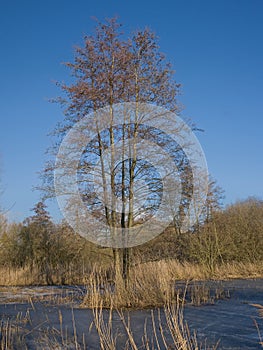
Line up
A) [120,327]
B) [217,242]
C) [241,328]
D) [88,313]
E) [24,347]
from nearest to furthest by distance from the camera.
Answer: [24,347] → [241,328] → [120,327] → [88,313] → [217,242]

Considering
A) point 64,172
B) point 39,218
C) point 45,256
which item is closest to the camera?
point 64,172

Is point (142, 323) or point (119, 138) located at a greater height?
point (119, 138)

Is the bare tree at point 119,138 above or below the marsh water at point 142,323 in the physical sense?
above

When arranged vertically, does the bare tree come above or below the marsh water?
above

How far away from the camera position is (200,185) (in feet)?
35.4

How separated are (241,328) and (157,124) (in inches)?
243

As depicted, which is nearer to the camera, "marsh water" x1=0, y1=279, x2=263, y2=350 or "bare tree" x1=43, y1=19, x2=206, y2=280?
"marsh water" x1=0, y1=279, x2=263, y2=350

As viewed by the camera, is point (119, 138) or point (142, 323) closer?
point (142, 323)

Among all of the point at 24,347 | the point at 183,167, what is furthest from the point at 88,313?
the point at 183,167

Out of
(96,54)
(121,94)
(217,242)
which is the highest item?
(96,54)

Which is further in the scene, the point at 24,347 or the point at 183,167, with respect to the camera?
the point at 183,167

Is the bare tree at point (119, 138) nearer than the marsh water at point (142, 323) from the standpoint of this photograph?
No

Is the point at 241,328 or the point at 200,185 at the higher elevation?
the point at 200,185

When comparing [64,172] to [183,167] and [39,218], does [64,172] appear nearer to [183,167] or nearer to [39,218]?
[183,167]
